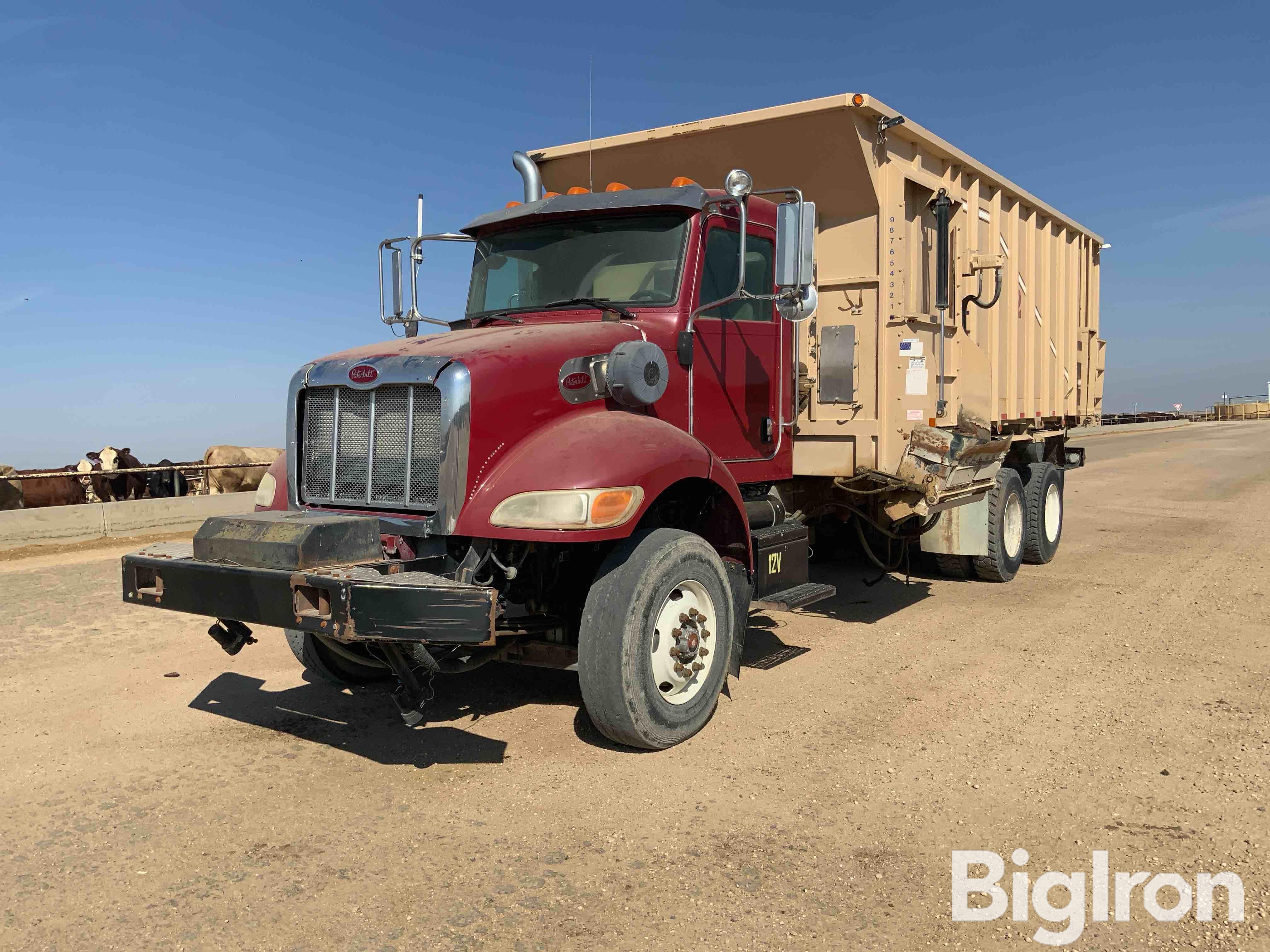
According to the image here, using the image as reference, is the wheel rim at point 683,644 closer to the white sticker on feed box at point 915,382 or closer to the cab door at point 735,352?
the cab door at point 735,352

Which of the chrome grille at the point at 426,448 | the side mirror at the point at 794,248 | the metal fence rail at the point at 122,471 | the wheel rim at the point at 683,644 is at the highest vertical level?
the side mirror at the point at 794,248

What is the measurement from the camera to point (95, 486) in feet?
46.4

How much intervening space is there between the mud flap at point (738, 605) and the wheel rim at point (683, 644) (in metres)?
0.21

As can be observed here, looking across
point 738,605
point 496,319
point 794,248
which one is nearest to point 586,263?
point 496,319

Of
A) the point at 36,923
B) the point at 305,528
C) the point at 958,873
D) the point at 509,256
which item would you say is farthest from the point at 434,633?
the point at 509,256

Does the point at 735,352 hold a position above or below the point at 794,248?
below

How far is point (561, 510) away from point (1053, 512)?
294 inches

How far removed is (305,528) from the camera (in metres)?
3.92

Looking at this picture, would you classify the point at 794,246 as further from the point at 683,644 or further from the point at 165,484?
the point at 165,484

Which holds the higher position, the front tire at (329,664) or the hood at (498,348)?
the hood at (498,348)

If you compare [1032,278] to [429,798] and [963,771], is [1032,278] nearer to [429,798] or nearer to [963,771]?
[963,771]

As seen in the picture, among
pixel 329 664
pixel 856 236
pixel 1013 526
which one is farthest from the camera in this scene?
pixel 1013 526

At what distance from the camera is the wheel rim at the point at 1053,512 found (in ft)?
31.6

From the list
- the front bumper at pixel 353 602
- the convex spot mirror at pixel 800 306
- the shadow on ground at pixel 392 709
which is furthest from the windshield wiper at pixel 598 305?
the shadow on ground at pixel 392 709
